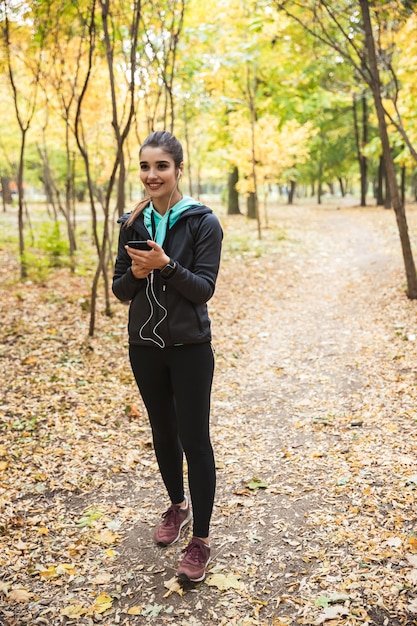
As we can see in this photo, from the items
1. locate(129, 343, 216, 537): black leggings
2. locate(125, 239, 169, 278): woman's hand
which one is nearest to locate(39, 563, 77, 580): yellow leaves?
locate(129, 343, 216, 537): black leggings

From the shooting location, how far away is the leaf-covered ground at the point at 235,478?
2.54 meters

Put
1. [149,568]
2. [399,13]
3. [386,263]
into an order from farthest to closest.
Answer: [386,263], [399,13], [149,568]

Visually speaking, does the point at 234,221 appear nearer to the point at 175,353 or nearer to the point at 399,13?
the point at 399,13

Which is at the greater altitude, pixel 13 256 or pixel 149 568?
pixel 13 256

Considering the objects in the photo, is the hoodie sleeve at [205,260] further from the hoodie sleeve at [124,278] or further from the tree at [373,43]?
the tree at [373,43]

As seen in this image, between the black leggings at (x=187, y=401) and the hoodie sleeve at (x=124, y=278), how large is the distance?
0.29 metres

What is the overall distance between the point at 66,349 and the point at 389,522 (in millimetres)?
4190

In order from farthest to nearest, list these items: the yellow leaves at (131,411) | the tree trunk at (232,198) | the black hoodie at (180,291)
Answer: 1. the tree trunk at (232,198)
2. the yellow leaves at (131,411)
3. the black hoodie at (180,291)

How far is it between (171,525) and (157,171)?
207cm

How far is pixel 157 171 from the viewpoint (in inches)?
96.0

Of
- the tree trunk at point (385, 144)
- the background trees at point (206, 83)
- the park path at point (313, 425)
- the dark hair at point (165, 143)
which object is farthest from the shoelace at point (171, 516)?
the tree trunk at point (385, 144)

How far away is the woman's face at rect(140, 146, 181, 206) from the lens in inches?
95.3

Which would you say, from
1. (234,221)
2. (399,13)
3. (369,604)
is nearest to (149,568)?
(369,604)

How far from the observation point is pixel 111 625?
2.41 meters
